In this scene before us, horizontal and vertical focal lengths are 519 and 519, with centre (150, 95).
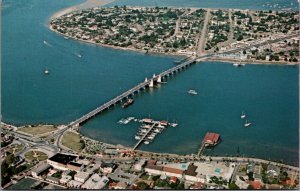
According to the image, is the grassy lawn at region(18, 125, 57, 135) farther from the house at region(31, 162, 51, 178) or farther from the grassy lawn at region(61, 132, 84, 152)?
the house at region(31, 162, 51, 178)

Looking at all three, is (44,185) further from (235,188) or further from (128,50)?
(128,50)

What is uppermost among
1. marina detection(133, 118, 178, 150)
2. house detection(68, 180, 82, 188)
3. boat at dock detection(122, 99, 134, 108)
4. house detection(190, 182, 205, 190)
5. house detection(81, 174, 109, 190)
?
house detection(81, 174, 109, 190)

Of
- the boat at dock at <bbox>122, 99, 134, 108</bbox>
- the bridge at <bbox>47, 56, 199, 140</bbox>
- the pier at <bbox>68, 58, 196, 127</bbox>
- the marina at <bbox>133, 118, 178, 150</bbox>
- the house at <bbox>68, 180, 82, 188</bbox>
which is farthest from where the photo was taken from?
the boat at dock at <bbox>122, 99, 134, 108</bbox>

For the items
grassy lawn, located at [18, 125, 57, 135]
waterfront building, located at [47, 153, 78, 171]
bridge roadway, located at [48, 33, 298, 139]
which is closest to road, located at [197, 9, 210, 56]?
bridge roadway, located at [48, 33, 298, 139]

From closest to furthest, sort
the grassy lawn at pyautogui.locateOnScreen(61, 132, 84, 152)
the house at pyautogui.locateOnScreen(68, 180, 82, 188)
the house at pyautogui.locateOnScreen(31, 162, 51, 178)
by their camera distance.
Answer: the house at pyautogui.locateOnScreen(68, 180, 82, 188) < the house at pyautogui.locateOnScreen(31, 162, 51, 178) < the grassy lawn at pyautogui.locateOnScreen(61, 132, 84, 152)

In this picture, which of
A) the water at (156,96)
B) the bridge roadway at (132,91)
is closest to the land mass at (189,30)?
the bridge roadway at (132,91)

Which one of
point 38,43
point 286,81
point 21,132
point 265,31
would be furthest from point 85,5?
point 21,132

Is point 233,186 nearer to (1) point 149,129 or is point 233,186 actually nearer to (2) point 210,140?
(2) point 210,140
